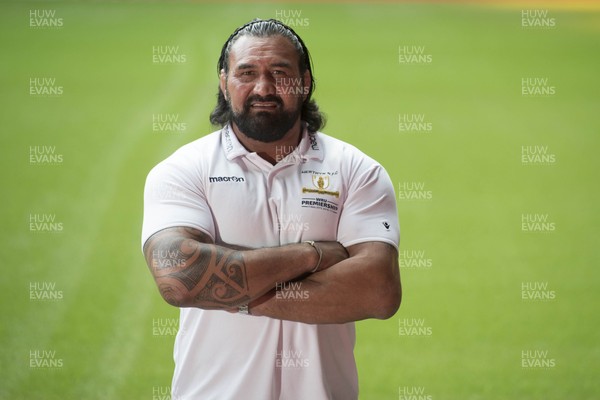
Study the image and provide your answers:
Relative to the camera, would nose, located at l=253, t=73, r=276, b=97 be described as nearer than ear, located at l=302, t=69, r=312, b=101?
Yes

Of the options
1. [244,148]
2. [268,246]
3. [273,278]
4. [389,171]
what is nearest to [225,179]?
[244,148]

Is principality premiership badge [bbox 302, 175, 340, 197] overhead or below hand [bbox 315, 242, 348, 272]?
overhead

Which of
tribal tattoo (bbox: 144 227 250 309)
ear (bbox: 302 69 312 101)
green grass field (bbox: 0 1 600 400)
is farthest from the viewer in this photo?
green grass field (bbox: 0 1 600 400)

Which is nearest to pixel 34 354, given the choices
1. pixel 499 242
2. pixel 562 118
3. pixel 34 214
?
pixel 34 214

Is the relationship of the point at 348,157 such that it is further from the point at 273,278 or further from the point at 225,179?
the point at 273,278

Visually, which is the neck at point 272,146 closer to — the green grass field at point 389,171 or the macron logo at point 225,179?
the macron logo at point 225,179

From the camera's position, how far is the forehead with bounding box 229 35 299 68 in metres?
3.38

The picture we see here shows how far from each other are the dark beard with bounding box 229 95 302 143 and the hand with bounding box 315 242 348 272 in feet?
1.50

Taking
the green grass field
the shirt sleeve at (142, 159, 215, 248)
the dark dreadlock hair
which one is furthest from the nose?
the green grass field

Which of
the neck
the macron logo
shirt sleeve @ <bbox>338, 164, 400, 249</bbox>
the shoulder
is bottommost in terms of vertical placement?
shirt sleeve @ <bbox>338, 164, 400, 249</bbox>

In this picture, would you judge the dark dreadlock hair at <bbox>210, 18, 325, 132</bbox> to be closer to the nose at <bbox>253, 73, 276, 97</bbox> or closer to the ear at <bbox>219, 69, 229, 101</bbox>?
the ear at <bbox>219, 69, 229, 101</bbox>

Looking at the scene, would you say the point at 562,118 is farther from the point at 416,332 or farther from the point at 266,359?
the point at 266,359

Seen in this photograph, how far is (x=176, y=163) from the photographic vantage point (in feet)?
10.9

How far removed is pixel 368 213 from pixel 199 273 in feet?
2.16
